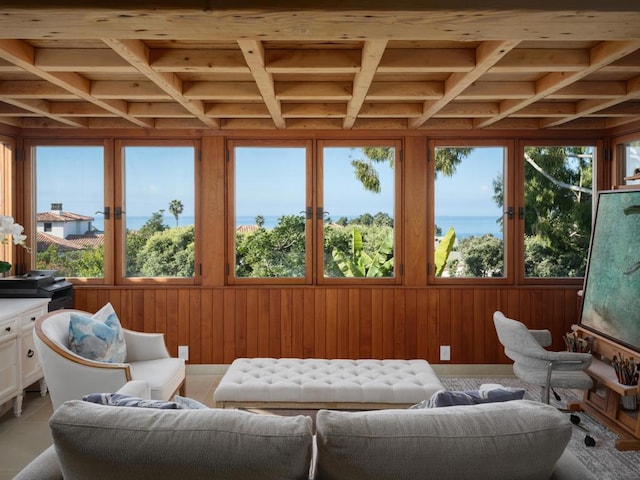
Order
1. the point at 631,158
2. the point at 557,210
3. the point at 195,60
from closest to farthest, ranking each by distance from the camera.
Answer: the point at 195,60 → the point at 631,158 → the point at 557,210

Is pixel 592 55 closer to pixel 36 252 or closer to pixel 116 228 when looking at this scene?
pixel 116 228

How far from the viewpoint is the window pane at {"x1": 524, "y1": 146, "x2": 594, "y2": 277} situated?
5.23 m

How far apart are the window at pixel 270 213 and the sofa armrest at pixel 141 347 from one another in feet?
4.41

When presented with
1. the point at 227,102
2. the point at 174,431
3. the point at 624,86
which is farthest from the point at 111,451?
the point at 624,86

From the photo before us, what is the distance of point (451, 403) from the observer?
195 cm

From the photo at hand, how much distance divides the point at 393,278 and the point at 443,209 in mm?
859

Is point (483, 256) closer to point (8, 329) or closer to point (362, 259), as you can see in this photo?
point (362, 259)

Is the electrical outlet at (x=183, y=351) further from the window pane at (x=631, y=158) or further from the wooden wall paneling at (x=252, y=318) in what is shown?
the window pane at (x=631, y=158)

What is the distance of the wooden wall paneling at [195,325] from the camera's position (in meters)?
5.16

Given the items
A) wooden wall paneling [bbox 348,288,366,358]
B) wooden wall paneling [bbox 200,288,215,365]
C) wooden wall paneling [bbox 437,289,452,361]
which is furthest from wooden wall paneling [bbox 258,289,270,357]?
wooden wall paneling [bbox 437,289,452,361]

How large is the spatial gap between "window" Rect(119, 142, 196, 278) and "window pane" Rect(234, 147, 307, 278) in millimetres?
484

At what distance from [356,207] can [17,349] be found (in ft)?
10.5

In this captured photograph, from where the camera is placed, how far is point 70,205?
5.22m

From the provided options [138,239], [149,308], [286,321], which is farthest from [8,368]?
[286,321]
